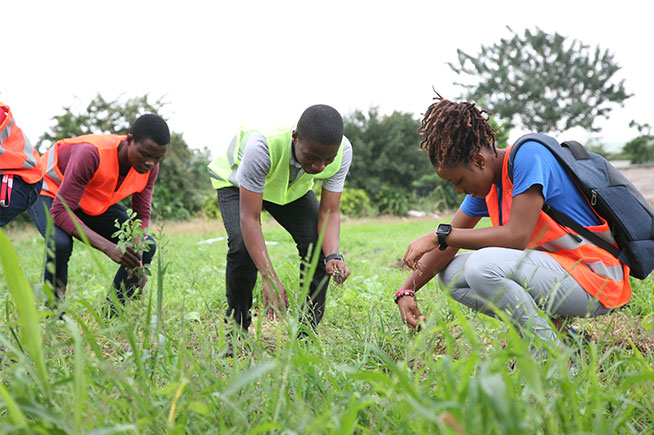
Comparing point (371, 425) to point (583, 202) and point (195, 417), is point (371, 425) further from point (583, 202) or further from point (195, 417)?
point (583, 202)

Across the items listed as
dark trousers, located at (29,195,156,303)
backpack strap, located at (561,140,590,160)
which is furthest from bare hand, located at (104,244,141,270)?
backpack strap, located at (561,140,590,160)

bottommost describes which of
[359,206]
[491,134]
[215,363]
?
[359,206]

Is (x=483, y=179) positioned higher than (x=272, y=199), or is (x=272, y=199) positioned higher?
(x=483, y=179)

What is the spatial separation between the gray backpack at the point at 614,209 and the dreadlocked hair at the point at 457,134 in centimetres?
16

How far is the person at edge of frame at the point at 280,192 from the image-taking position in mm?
2396

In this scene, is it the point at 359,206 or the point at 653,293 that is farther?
the point at 359,206

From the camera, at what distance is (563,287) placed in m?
2.05

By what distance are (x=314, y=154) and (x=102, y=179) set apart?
1.70 metres

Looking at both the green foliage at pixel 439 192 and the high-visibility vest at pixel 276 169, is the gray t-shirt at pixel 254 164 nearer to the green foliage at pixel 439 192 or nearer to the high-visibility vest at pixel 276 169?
the high-visibility vest at pixel 276 169

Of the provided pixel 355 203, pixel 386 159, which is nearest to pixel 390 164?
pixel 386 159

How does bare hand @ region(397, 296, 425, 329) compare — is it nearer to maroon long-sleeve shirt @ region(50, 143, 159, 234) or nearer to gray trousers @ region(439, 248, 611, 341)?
gray trousers @ region(439, 248, 611, 341)

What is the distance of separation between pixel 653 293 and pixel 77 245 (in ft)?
28.8

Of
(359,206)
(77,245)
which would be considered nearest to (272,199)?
Result: (77,245)

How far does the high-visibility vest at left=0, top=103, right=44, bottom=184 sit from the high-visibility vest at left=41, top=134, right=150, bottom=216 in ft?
1.09
